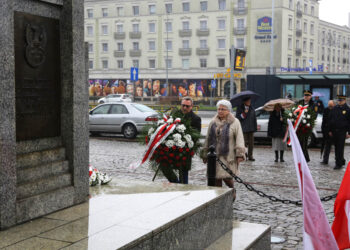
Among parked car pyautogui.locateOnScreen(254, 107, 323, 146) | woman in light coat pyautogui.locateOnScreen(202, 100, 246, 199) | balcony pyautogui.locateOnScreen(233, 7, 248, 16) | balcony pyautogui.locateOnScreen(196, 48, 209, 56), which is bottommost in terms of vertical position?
parked car pyautogui.locateOnScreen(254, 107, 323, 146)

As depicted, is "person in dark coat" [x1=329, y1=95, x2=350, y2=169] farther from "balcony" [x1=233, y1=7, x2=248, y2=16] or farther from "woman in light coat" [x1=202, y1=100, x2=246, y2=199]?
"balcony" [x1=233, y1=7, x2=248, y2=16]

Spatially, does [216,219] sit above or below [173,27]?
below

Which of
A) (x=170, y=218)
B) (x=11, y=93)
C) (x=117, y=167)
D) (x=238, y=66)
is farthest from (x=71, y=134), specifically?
(x=238, y=66)

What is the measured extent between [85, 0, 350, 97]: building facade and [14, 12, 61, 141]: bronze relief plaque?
5629cm

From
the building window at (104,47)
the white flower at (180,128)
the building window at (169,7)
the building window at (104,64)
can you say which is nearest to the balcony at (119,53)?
the building window at (104,47)

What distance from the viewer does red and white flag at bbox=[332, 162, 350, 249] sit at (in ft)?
16.3

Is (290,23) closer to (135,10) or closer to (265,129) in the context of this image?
(135,10)

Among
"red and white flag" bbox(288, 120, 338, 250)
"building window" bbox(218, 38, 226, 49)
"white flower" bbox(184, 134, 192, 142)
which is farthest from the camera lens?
"building window" bbox(218, 38, 226, 49)

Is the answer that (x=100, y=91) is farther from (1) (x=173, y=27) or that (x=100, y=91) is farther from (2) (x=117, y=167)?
(2) (x=117, y=167)

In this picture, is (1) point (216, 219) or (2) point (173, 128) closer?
(1) point (216, 219)

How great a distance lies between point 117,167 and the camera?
1235cm

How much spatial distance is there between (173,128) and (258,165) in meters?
5.95

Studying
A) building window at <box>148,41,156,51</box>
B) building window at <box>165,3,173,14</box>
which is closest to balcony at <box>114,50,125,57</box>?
building window at <box>148,41,156,51</box>

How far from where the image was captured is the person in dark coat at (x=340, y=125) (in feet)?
40.2
